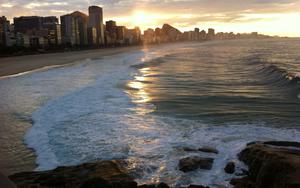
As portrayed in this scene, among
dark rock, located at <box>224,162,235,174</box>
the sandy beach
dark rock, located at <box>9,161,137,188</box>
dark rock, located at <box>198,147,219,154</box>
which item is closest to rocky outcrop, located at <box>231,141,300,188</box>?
dark rock, located at <box>224,162,235,174</box>

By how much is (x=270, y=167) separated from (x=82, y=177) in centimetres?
363

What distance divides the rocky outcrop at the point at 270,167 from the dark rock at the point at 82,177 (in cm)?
227

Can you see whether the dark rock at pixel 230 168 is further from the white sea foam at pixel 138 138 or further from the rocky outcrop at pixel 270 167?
the rocky outcrop at pixel 270 167

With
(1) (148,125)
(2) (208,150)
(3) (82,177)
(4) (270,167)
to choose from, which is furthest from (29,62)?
(4) (270,167)

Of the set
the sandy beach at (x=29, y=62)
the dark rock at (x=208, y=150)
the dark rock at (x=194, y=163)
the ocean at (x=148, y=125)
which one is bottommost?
the sandy beach at (x=29, y=62)

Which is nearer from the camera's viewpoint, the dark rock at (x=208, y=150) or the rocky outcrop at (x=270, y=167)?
the rocky outcrop at (x=270, y=167)

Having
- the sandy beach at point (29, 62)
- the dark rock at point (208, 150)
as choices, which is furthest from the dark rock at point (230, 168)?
the sandy beach at point (29, 62)

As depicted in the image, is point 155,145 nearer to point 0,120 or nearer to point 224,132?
point 224,132

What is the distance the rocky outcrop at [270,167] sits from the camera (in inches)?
270

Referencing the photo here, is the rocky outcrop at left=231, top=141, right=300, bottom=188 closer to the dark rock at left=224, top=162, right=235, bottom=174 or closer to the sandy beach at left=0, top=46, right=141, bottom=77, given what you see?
the dark rock at left=224, top=162, right=235, bottom=174

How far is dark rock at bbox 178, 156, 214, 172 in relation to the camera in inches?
349

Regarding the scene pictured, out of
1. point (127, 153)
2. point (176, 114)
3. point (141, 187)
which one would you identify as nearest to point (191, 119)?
point (176, 114)

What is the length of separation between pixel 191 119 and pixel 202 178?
5.92 meters

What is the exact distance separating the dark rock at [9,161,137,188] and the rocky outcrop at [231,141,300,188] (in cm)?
227
